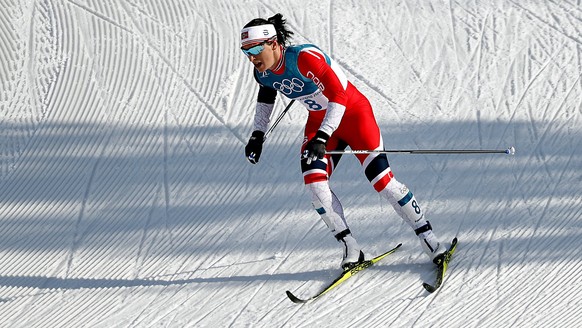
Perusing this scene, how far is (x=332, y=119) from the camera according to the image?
4734 millimetres

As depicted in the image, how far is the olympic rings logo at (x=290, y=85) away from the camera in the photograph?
4879 mm

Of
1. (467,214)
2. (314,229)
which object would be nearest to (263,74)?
(314,229)

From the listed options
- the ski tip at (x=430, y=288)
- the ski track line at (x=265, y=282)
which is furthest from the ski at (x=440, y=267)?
the ski track line at (x=265, y=282)

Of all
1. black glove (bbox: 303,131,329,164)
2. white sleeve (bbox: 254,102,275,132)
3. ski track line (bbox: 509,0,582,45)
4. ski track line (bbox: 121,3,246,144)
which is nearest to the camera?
black glove (bbox: 303,131,329,164)

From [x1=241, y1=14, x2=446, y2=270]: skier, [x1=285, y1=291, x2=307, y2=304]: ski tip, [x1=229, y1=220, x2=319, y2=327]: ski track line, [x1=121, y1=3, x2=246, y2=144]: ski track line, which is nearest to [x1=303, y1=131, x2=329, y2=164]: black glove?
[x1=241, y1=14, x2=446, y2=270]: skier

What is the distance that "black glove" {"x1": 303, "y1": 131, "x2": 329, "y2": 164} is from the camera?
182 inches

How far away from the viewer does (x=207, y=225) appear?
6.08 metres

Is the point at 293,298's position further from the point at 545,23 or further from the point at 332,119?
the point at 545,23

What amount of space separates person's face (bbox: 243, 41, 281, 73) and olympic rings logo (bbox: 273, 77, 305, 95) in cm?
15

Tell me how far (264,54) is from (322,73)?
347 millimetres

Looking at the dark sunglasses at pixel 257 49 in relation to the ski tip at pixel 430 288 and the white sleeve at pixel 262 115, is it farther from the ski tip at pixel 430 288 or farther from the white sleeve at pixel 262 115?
the ski tip at pixel 430 288

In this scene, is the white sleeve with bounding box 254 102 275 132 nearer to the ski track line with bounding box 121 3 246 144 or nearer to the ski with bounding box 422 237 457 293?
the ski with bounding box 422 237 457 293

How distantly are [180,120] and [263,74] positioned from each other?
2.76 metres

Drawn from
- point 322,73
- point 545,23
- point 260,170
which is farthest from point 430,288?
point 545,23
